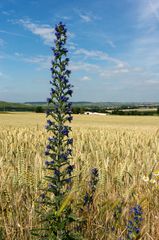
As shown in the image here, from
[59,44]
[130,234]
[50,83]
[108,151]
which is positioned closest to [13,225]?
[130,234]

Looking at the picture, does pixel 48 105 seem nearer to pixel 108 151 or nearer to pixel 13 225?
pixel 13 225

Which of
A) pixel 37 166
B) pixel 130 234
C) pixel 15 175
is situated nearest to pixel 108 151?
pixel 37 166

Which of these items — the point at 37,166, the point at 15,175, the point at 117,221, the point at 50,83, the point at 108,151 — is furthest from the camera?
the point at 108,151

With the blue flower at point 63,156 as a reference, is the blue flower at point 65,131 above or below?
above

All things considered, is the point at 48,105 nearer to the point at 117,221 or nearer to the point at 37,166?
the point at 117,221

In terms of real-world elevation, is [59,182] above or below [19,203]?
above

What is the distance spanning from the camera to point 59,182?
7.43ft

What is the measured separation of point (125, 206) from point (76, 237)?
964 mm

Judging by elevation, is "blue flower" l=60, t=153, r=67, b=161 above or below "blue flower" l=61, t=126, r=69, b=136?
below

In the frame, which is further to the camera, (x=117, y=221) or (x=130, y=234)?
(x=117, y=221)

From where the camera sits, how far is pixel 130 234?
226 cm

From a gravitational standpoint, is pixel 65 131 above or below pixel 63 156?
above

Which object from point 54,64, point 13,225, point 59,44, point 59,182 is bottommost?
point 13,225

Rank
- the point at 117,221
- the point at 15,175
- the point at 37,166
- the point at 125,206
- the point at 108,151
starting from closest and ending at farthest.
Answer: the point at 117,221 < the point at 125,206 < the point at 15,175 < the point at 37,166 < the point at 108,151
